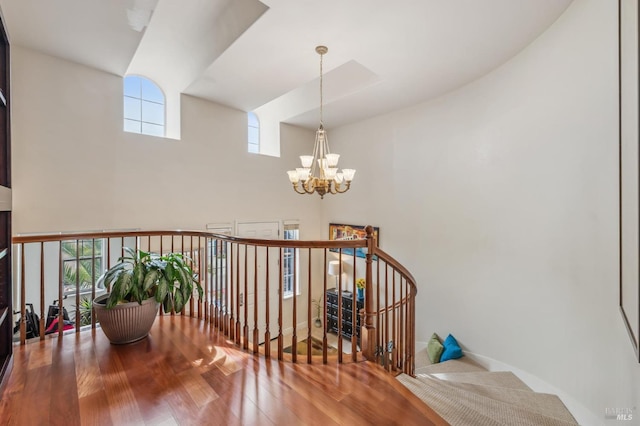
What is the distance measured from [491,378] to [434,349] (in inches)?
35.4

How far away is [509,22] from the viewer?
2676 mm

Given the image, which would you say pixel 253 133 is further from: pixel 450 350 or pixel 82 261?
pixel 450 350

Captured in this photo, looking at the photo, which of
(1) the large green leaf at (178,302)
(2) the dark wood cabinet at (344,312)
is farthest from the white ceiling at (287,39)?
(2) the dark wood cabinet at (344,312)

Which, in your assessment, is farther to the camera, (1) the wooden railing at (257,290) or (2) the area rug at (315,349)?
(2) the area rug at (315,349)

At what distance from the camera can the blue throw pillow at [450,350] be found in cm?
380

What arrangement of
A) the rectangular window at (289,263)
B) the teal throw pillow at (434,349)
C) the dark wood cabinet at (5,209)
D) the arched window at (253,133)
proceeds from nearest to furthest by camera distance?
the dark wood cabinet at (5,209) < the teal throw pillow at (434,349) < the arched window at (253,133) < the rectangular window at (289,263)

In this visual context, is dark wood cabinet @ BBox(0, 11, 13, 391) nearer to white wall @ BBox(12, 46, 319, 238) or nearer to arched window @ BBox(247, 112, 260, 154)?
white wall @ BBox(12, 46, 319, 238)

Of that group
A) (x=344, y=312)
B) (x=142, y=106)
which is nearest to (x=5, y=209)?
(x=142, y=106)

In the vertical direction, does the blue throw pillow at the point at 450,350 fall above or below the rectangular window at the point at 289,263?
below

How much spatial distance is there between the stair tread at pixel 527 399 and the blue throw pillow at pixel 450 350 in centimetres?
103

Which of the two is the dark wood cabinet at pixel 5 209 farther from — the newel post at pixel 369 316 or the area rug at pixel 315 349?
the area rug at pixel 315 349

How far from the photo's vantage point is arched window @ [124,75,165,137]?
4172 millimetres

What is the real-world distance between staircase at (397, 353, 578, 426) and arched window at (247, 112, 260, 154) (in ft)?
15.8

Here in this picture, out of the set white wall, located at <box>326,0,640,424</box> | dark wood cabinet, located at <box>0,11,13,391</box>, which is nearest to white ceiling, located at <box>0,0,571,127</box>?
white wall, located at <box>326,0,640,424</box>
